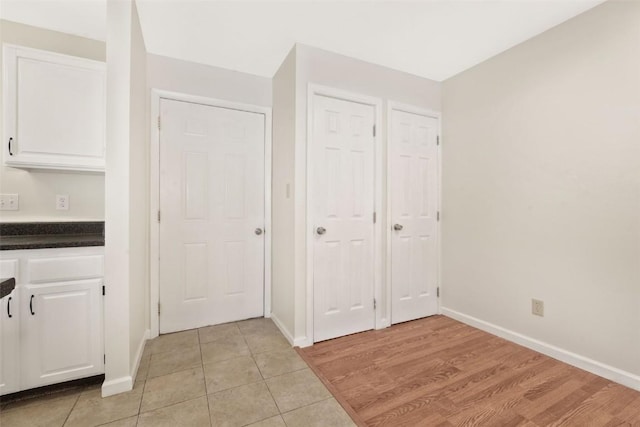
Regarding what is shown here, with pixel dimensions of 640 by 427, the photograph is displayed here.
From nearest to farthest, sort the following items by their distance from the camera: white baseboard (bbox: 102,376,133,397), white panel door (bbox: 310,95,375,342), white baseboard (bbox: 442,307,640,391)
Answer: white baseboard (bbox: 102,376,133,397), white baseboard (bbox: 442,307,640,391), white panel door (bbox: 310,95,375,342)

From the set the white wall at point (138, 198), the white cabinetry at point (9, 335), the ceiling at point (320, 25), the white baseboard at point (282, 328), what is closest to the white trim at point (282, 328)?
the white baseboard at point (282, 328)

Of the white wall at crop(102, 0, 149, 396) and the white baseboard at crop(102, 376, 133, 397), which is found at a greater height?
the white wall at crop(102, 0, 149, 396)

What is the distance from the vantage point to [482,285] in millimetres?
2543

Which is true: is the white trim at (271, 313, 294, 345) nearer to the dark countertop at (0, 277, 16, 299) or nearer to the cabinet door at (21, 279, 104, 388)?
the cabinet door at (21, 279, 104, 388)

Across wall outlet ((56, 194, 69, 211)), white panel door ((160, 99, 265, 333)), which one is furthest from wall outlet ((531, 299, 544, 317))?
wall outlet ((56, 194, 69, 211))

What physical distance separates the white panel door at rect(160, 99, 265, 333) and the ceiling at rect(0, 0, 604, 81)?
55 cm

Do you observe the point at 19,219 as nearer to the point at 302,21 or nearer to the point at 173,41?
the point at 173,41

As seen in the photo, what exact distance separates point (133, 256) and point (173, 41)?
1.71m

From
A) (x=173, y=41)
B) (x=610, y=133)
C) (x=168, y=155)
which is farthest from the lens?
(x=168, y=155)

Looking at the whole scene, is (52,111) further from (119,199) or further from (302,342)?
(302,342)

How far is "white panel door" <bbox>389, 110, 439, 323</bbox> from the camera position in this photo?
8.73ft

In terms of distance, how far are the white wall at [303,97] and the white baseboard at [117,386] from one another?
1.12 metres

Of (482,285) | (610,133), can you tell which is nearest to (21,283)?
(482,285)

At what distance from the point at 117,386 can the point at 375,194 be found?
2.32 meters
